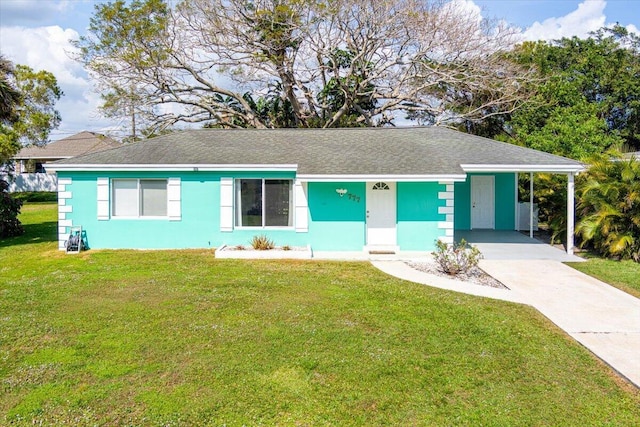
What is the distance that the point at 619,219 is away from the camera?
1200 centimetres

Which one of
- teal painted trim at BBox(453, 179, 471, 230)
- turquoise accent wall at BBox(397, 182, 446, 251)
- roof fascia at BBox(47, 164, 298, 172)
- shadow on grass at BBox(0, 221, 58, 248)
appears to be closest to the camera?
turquoise accent wall at BBox(397, 182, 446, 251)

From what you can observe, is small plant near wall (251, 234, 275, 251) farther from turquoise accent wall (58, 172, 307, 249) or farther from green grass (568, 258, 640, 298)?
green grass (568, 258, 640, 298)

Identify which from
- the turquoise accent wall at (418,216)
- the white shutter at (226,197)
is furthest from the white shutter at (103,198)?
the turquoise accent wall at (418,216)

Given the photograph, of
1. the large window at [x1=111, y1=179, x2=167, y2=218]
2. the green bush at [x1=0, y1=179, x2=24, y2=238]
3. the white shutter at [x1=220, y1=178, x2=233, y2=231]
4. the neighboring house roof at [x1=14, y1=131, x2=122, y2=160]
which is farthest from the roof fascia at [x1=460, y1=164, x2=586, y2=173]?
the neighboring house roof at [x1=14, y1=131, x2=122, y2=160]

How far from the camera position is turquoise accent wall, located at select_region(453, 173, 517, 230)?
1758cm

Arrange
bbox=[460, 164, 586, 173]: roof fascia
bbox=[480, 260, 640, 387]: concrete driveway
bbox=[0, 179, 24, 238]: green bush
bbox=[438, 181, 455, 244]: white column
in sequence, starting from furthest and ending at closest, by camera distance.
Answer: bbox=[0, 179, 24, 238]: green bush → bbox=[438, 181, 455, 244]: white column → bbox=[460, 164, 586, 173]: roof fascia → bbox=[480, 260, 640, 387]: concrete driveway

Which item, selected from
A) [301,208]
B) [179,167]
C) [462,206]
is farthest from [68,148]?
[462,206]

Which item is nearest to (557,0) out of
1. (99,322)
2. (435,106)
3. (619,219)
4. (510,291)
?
(435,106)

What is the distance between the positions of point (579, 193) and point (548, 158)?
5.69 feet

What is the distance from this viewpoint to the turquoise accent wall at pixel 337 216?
13.1m

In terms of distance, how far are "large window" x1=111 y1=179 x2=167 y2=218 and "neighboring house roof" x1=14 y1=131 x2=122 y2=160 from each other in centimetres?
3105

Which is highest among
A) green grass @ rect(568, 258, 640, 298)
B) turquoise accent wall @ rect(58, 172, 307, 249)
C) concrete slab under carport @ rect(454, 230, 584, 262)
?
turquoise accent wall @ rect(58, 172, 307, 249)

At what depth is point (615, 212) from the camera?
11.8 metres

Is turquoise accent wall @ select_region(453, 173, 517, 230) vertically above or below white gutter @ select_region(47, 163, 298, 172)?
below
